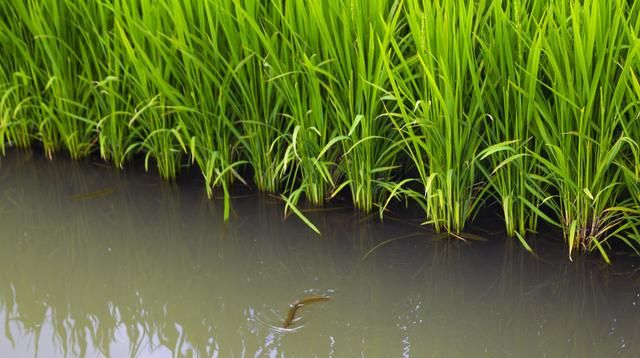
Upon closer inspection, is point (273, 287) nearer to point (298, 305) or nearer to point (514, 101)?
point (298, 305)

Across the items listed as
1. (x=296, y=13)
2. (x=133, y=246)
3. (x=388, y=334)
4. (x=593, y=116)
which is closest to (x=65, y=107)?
(x=133, y=246)

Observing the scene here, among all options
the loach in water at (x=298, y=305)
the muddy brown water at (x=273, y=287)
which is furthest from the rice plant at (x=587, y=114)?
the loach in water at (x=298, y=305)

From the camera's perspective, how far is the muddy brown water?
188 centimetres

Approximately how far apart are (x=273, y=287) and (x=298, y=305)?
114 millimetres

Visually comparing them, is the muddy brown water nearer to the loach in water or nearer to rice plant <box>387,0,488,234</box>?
the loach in water

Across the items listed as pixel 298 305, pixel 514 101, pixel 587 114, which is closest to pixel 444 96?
pixel 514 101

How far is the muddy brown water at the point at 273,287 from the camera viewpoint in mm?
1884

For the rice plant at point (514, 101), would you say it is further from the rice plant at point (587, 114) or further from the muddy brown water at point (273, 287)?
the muddy brown water at point (273, 287)

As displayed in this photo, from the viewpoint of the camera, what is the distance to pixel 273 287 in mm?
2088

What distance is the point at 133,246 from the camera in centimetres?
232

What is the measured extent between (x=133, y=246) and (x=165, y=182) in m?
0.34

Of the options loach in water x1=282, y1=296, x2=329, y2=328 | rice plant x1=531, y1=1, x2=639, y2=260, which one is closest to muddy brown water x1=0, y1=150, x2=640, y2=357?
loach in water x1=282, y1=296, x2=329, y2=328

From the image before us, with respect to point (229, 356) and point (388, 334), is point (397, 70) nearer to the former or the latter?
point (388, 334)

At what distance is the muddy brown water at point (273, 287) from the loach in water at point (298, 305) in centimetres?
1
